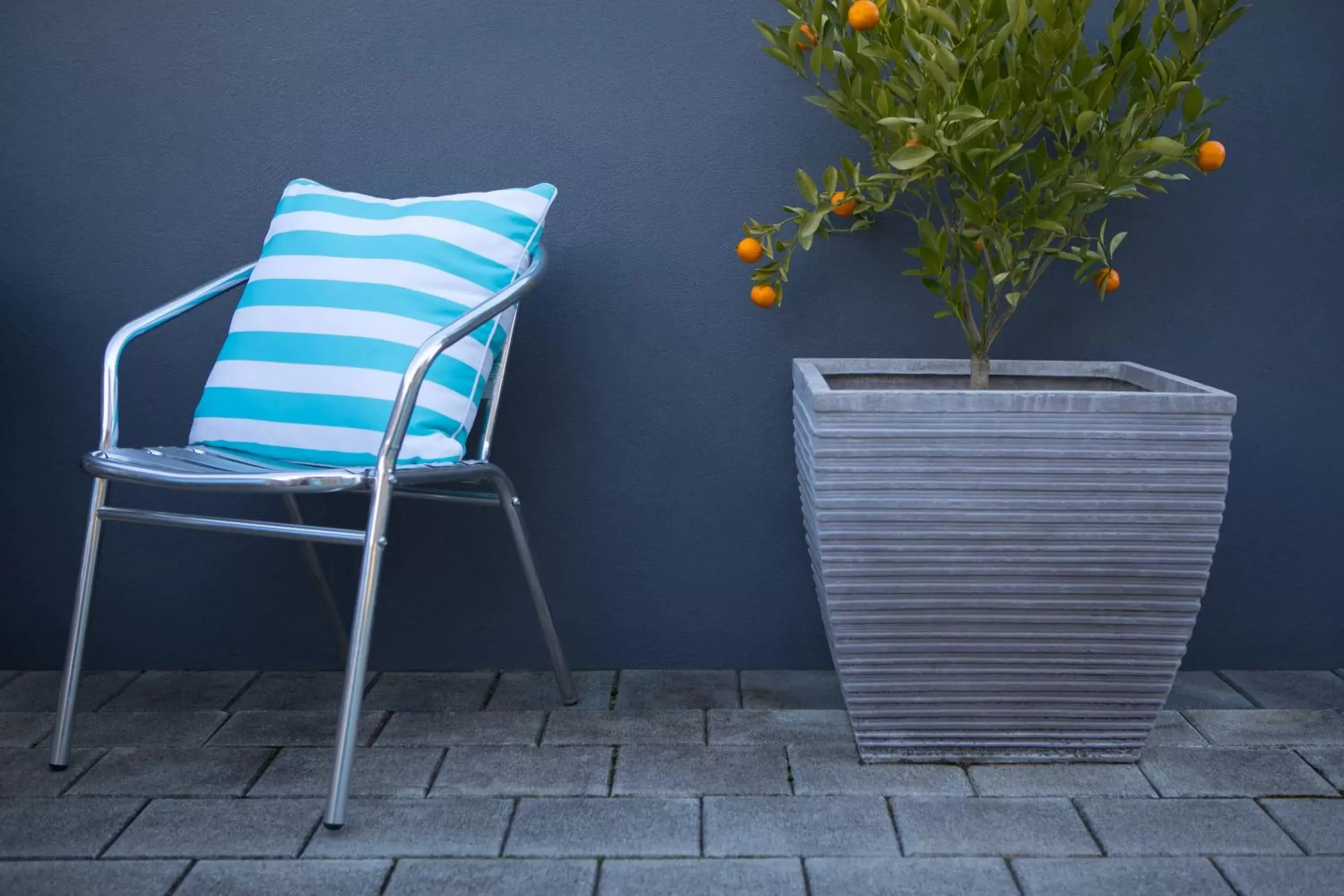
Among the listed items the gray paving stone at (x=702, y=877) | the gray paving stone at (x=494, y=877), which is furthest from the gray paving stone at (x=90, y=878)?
the gray paving stone at (x=702, y=877)

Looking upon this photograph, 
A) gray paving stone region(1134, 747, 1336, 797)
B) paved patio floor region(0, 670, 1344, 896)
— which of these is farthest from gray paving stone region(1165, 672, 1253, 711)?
gray paving stone region(1134, 747, 1336, 797)

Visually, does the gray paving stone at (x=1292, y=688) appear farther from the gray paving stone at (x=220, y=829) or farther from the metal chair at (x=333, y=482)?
the gray paving stone at (x=220, y=829)

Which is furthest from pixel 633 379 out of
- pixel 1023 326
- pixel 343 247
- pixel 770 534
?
pixel 1023 326

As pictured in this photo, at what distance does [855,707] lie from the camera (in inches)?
66.8

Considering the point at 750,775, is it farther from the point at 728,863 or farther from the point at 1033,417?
the point at 1033,417

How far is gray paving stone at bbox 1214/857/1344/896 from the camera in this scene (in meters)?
1.34

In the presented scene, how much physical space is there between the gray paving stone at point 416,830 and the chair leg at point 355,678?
0.03m

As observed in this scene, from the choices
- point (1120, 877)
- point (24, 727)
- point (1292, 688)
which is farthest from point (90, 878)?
Result: point (1292, 688)

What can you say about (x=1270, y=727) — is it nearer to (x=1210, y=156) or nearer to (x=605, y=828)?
(x=1210, y=156)

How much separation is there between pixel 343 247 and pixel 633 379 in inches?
21.8

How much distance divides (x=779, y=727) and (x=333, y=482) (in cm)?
80

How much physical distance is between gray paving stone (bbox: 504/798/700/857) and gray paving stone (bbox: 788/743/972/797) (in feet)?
0.60

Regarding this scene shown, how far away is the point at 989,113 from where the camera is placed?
5.26ft

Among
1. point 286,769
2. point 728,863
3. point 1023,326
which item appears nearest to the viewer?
point 728,863
